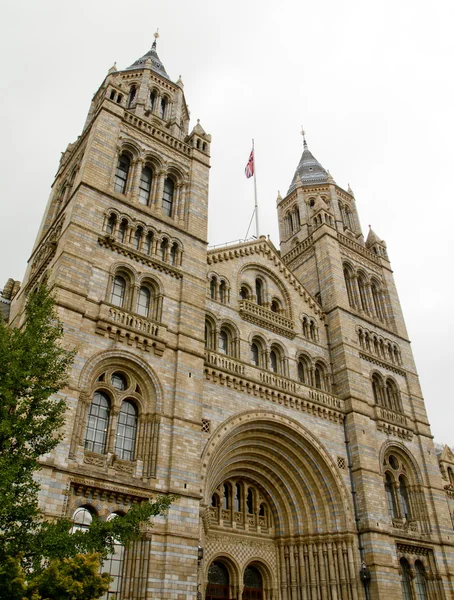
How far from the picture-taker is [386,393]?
3022 centimetres

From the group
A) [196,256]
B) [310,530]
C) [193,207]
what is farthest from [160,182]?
[310,530]

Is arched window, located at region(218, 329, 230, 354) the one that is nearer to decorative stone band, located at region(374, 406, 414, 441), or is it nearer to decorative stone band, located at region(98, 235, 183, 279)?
decorative stone band, located at region(98, 235, 183, 279)

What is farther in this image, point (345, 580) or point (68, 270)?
point (345, 580)

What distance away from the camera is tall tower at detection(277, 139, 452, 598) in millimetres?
24359

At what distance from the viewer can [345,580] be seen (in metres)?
22.3

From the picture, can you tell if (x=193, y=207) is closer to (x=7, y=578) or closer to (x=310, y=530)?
(x=310, y=530)

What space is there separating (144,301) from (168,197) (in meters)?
7.02

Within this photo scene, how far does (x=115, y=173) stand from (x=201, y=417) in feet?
40.8

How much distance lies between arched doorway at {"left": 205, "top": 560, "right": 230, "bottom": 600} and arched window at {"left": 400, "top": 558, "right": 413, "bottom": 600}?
26.7ft

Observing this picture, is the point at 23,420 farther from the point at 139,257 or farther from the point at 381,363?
the point at 381,363

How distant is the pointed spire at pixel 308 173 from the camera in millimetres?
Answer: 39844

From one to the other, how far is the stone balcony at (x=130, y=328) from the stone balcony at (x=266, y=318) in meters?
6.39

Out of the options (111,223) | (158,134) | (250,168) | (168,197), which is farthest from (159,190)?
(250,168)

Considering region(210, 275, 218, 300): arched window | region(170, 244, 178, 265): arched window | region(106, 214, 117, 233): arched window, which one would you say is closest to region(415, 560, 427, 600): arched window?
region(210, 275, 218, 300): arched window
